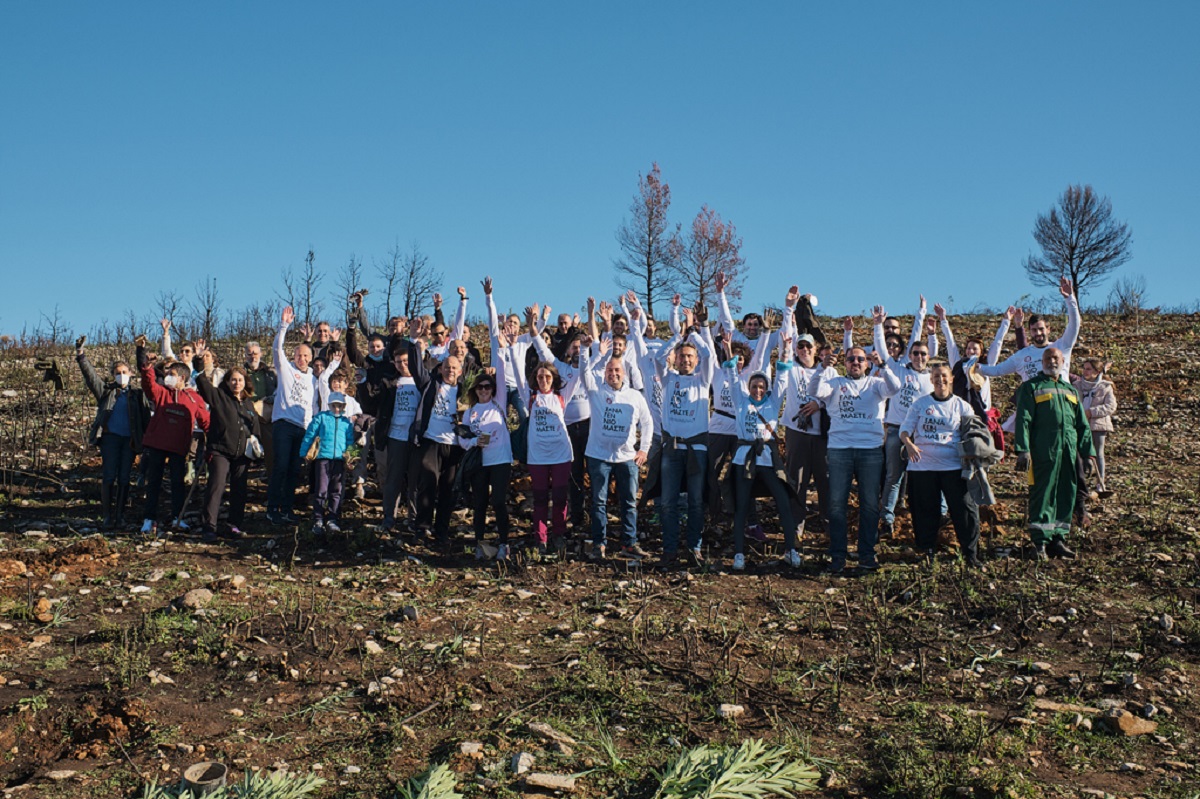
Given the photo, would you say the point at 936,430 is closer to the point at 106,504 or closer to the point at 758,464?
the point at 758,464

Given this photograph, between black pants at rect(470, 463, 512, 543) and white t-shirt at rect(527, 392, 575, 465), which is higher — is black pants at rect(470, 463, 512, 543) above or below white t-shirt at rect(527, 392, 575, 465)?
below

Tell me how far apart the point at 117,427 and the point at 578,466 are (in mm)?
5150

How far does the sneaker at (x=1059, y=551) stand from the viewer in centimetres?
962

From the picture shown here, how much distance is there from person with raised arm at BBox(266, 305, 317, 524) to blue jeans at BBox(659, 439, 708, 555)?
4082 millimetres

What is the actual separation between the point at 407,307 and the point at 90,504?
12384 mm

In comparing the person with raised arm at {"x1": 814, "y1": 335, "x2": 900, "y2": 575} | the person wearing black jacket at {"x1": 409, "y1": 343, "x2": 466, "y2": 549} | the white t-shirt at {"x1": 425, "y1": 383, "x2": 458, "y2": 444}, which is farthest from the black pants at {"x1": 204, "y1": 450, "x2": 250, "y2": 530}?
the person with raised arm at {"x1": 814, "y1": 335, "x2": 900, "y2": 575}

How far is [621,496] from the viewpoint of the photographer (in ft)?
32.8

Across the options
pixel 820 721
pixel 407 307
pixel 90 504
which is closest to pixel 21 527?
pixel 90 504

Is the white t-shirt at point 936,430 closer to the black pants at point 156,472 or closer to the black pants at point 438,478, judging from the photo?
the black pants at point 438,478

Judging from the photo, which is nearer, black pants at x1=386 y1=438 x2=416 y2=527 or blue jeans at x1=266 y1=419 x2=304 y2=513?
black pants at x1=386 y1=438 x2=416 y2=527

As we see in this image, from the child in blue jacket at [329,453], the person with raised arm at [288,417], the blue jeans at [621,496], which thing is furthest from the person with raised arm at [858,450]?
→ the person with raised arm at [288,417]

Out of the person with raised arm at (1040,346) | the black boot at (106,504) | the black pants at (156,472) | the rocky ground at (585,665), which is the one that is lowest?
the rocky ground at (585,665)

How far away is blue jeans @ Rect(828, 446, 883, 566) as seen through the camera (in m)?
9.38

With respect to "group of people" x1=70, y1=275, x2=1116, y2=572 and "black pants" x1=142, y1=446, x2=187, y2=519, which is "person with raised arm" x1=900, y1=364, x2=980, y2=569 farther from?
"black pants" x1=142, y1=446, x2=187, y2=519
